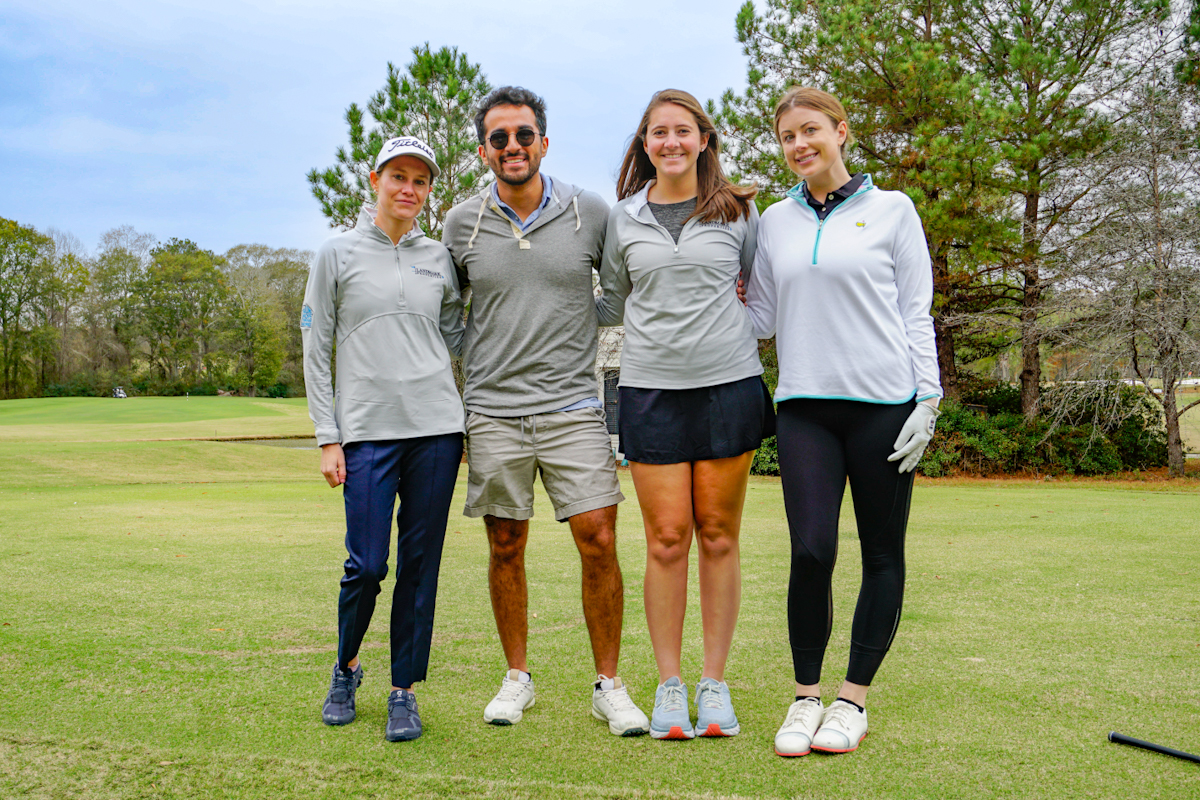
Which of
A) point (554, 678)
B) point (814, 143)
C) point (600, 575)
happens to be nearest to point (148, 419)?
point (554, 678)

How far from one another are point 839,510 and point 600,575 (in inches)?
34.0

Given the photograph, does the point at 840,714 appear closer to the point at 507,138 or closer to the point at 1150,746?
the point at 1150,746

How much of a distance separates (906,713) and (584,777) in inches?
45.4

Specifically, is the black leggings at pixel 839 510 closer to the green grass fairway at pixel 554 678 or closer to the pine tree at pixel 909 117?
the green grass fairway at pixel 554 678

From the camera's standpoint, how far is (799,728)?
257 cm

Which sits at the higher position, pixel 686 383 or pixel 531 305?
pixel 531 305

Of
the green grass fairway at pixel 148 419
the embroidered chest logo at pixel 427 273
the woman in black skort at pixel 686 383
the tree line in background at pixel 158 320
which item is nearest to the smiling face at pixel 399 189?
the embroidered chest logo at pixel 427 273

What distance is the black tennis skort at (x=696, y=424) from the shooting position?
2.81 m

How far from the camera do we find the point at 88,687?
3.06 m

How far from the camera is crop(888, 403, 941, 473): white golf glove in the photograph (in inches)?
100

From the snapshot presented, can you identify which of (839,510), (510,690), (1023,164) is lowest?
(510,690)

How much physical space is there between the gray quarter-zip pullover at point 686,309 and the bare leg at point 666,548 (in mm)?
313

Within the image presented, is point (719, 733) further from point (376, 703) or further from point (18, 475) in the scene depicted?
point (18, 475)

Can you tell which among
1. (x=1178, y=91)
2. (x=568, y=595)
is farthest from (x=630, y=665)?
(x=1178, y=91)
